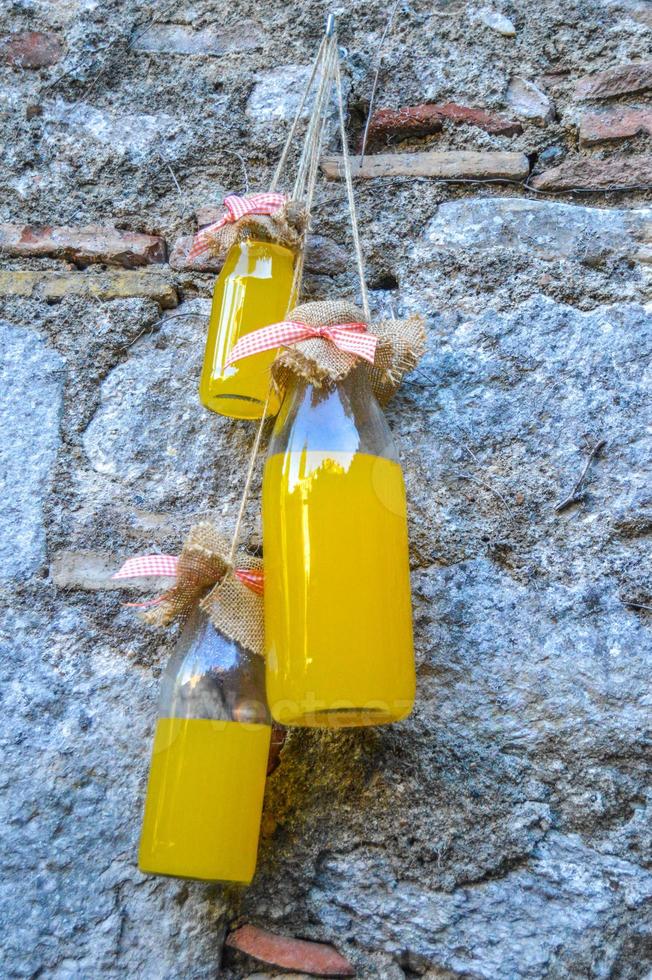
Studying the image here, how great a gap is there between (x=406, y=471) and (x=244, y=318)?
0.84ft

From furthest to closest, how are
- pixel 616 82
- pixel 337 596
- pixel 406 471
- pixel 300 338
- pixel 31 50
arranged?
pixel 31 50 → pixel 616 82 → pixel 406 471 → pixel 300 338 → pixel 337 596

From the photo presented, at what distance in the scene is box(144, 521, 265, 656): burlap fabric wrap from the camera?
85 centimetres

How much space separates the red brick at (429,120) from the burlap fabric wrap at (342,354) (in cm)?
35

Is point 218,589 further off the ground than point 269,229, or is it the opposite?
point 269,229

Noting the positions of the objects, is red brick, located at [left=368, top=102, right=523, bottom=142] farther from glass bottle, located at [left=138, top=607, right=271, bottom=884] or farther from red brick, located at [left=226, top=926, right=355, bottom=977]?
red brick, located at [left=226, top=926, right=355, bottom=977]

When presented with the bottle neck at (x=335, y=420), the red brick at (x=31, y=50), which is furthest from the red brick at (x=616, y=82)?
the red brick at (x=31, y=50)

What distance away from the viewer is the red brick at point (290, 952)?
829 mm

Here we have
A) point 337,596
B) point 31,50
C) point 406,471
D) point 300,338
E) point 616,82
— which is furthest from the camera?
point 31,50

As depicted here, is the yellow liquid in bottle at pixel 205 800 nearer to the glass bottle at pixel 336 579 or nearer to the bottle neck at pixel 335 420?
the glass bottle at pixel 336 579

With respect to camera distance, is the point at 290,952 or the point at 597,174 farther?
the point at 597,174

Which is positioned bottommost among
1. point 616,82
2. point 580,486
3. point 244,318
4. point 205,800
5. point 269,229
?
point 205,800

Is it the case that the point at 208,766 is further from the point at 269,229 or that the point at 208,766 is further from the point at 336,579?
the point at 269,229

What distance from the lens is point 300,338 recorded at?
88 cm

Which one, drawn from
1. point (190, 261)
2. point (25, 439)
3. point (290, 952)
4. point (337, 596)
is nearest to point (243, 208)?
point (190, 261)
